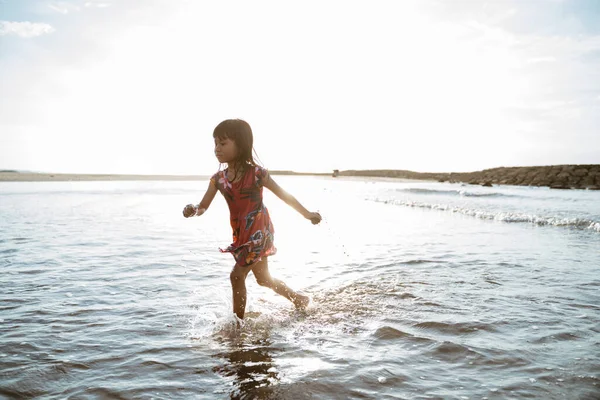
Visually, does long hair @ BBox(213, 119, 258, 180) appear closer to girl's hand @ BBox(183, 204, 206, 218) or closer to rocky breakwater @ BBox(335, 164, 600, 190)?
girl's hand @ BBox(183, 204, 206, 218)

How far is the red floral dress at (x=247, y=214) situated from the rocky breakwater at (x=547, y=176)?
4937 cm

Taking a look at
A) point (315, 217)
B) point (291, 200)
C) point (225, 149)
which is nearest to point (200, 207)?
point (225, 149)

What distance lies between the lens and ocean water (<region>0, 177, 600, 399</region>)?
3123 mm

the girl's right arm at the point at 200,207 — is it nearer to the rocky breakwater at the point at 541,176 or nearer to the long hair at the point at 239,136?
the long hair at the point at 239,136

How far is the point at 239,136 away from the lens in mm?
4176

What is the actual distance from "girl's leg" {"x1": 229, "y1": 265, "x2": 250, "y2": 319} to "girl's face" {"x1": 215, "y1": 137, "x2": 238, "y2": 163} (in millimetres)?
1044

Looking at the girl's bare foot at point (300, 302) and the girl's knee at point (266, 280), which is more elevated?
A: the girl's knee at point (266, 280)

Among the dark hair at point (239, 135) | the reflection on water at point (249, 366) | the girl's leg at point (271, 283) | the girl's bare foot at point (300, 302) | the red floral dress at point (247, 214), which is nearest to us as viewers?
the reflection on water at point (249, 366)

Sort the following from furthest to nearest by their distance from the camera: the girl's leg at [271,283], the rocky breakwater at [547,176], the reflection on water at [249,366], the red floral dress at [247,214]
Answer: the rocky breakwater at [547,176] < the girl's leg at [271,283] < the red floral dress at [247,214] < the reflection on water at [249,366]

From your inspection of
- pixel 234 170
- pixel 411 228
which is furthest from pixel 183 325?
pixel 411 228

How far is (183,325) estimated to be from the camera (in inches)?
173

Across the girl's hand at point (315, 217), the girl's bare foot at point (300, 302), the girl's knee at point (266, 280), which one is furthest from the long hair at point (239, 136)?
the girl's bare foot at point (300, 302)

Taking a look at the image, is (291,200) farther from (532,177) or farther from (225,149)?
(532,177)

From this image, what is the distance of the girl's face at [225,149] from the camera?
13.6ft
